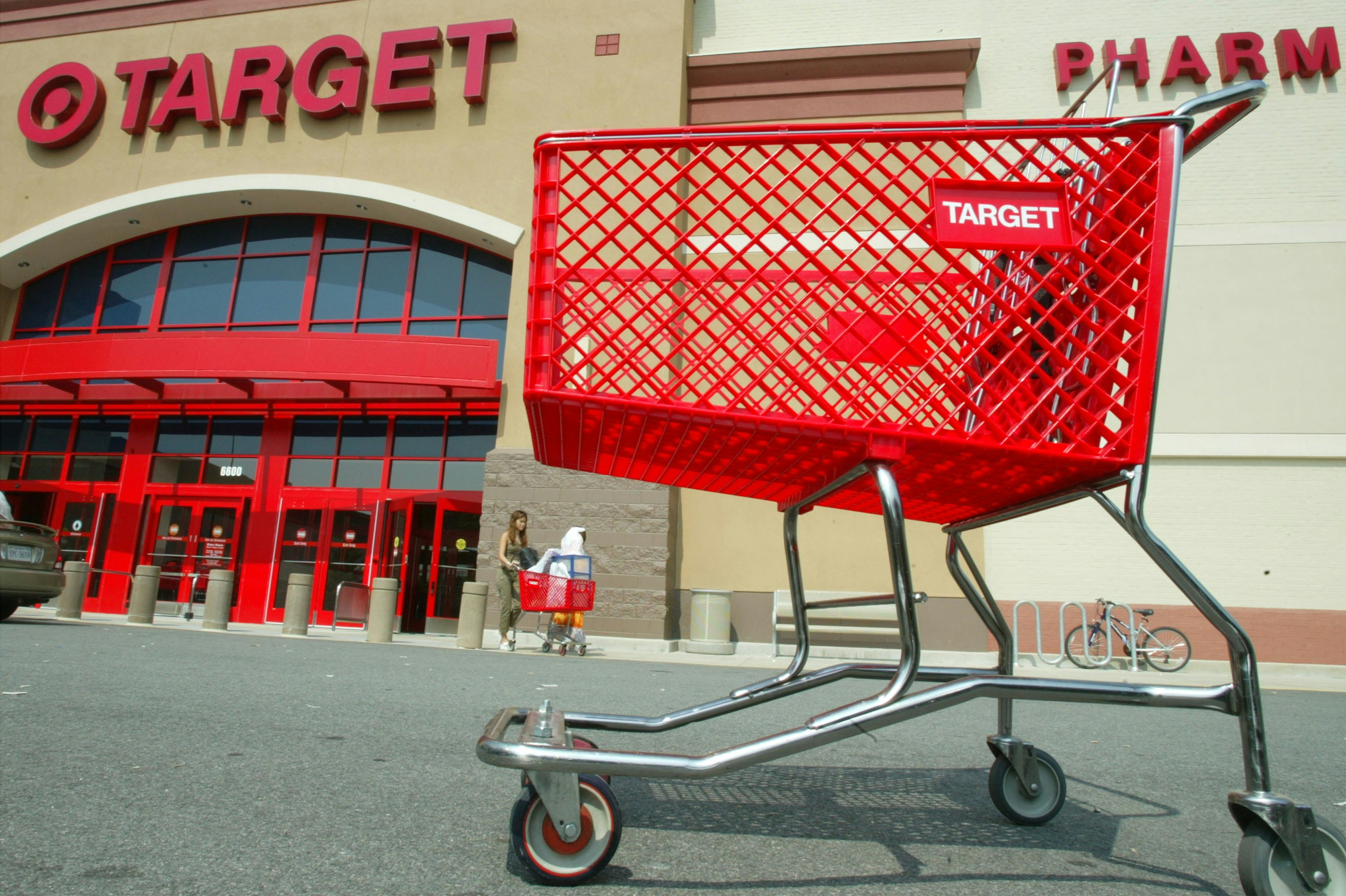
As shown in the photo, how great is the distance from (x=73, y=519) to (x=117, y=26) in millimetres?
9517

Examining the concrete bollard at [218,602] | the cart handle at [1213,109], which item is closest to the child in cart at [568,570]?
the concrete bollard at [218,602]

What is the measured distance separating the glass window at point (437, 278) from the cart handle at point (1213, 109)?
13186mm

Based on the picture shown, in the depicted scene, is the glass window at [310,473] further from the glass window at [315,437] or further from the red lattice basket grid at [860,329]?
the red lattice basket grid at [860,329]

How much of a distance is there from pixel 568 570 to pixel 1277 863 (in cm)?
742

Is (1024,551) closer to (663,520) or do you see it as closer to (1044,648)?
(1044,648)

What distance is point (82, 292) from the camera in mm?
15898

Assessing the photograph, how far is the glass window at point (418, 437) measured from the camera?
13734mm

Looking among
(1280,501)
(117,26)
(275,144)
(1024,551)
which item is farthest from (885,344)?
(117,26)

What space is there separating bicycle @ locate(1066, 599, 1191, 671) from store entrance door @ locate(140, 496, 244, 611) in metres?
13.6

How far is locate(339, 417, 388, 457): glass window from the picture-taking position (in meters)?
14.0

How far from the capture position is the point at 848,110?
43.4 feet

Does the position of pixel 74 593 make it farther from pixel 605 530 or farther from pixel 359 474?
pixel 605 530

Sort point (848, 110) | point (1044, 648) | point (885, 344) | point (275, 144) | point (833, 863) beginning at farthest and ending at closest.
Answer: point (275, 144) < point (848, 110) < point (1044, 648) < point (885, 344) < point (833, 863)

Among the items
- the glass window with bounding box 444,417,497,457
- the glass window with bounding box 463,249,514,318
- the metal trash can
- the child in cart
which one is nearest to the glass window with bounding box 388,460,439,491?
the glass window with bounding box 444,417,497,457
